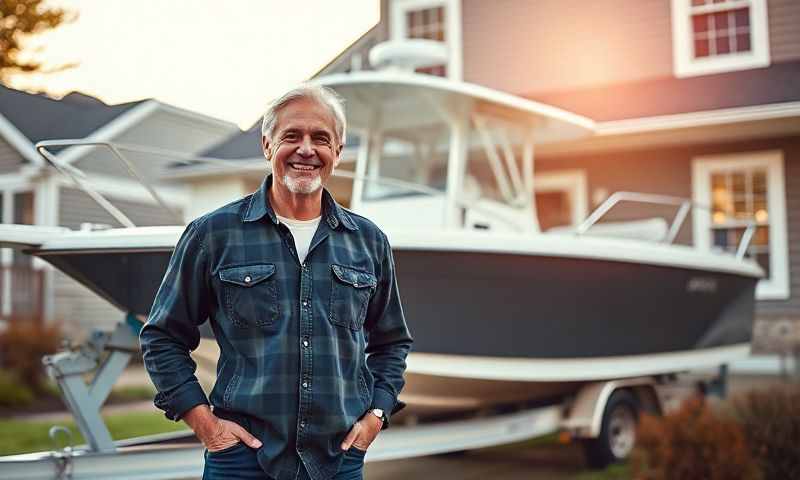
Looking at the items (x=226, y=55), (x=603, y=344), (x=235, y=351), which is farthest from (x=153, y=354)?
(x=226, y=55)

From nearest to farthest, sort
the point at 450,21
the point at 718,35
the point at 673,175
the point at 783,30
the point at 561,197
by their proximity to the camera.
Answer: the point at 783,30
the point at 718,35
the point at 673,175
the point at 450,21
the point at 561,197

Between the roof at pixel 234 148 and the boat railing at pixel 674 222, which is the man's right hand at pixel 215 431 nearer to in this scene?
the boat railing at pixel 674 222

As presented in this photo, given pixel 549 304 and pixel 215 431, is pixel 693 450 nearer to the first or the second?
pixel 549 304

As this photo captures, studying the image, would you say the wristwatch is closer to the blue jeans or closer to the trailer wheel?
the blue jeans

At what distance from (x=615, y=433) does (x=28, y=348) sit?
6.28 metres

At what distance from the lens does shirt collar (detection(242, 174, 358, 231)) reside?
2.01 metres

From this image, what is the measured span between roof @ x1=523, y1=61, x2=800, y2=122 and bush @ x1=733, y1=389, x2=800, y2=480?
13.2 ft

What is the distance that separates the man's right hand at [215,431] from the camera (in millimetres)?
1887

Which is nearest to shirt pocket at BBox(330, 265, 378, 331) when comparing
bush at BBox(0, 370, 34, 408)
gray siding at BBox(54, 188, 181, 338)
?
bush at BBox(0, 370, 34, 408)

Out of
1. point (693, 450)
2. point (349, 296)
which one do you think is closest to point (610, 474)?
point (693, 450)

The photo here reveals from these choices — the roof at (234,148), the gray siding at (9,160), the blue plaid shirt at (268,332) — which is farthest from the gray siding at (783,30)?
the gray siding at (9,160)

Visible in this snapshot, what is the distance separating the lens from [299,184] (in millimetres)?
2014

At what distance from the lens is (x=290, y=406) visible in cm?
191

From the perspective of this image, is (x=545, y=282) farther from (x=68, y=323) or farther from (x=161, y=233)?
(x=68, y=323)
